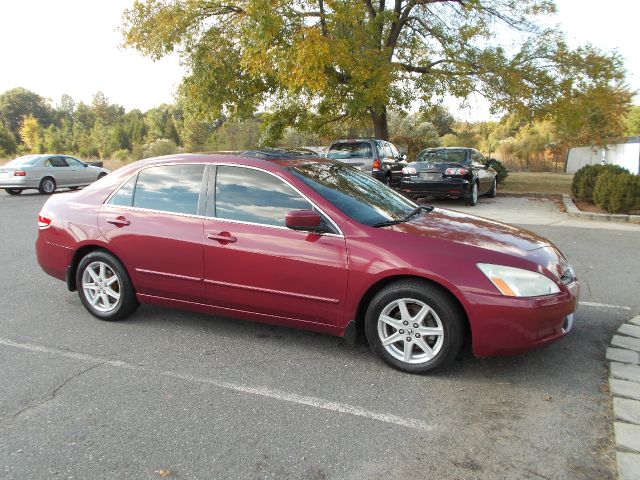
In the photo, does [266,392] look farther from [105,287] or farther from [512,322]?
[105,287]

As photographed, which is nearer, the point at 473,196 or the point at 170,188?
the point at 170,188

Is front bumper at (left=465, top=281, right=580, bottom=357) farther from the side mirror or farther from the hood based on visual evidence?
the side mirror

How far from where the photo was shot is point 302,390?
348cm

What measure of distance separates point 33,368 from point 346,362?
Answer: 7.58 feet

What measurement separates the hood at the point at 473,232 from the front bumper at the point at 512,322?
0.42 m

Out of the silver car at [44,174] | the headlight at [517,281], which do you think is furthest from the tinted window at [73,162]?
the headlight at [517,281]

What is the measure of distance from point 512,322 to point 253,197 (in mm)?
2163

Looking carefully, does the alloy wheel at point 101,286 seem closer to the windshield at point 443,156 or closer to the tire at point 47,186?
the windshield at point 443,156

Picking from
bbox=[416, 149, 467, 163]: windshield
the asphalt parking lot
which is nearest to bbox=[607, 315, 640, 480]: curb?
the asphalt parking lot

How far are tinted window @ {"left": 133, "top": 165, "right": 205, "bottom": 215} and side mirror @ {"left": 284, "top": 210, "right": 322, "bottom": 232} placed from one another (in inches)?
38.7

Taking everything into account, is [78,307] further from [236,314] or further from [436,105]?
[436,105]

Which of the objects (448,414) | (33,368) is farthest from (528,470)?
(33,368)

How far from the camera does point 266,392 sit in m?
3.44

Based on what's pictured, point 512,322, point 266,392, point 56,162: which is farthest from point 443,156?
point 56,162
